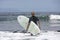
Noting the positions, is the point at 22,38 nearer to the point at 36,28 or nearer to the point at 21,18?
the point at 36,28

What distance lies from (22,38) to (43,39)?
1.19 m

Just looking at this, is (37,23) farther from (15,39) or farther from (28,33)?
(15,39)

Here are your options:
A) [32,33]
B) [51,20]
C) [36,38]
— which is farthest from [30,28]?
[51,20]

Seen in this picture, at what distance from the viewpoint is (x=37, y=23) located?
14.8m

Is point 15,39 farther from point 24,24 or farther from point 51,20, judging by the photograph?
point 51,20

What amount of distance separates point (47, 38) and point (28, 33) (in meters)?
2.36

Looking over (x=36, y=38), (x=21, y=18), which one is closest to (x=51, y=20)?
(x=21, y=18)

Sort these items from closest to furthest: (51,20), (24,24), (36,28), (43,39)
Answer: (43,39) < (36,28) < (24,24) < (51,20)

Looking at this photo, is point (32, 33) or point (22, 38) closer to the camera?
point (22, 38)

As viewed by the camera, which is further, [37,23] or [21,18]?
[21,18]

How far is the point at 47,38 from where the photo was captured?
1318 cm

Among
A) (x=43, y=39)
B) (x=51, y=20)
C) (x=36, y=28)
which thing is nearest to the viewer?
(x=43, y=39)

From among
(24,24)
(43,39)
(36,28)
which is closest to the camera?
(43,39)

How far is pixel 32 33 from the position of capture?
14.5m
